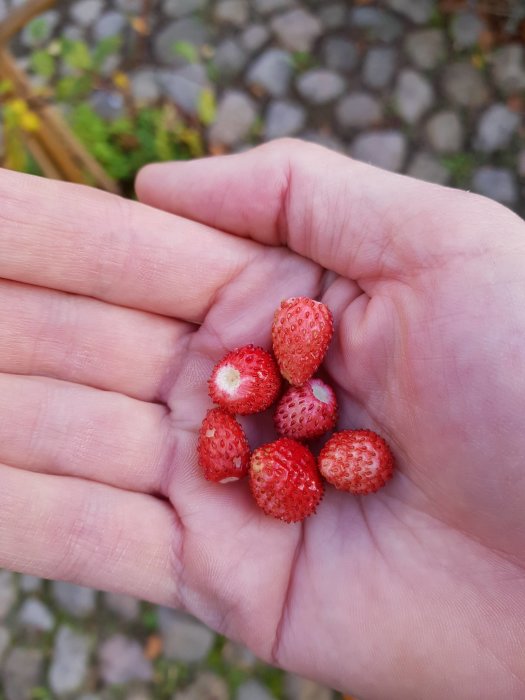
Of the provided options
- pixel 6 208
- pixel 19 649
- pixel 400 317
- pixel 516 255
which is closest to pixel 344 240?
pixel 400 317

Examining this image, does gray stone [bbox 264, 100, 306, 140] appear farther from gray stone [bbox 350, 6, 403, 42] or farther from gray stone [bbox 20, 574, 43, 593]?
gray stone [bbox 20, 574, 43, 593]

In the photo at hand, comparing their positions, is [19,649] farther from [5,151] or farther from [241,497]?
[5,151]

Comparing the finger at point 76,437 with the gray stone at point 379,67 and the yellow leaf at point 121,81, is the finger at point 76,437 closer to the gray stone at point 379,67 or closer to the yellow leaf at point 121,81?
the yellow leaf at point 121,81

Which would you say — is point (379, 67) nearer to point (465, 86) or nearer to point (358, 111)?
point (358, 111)

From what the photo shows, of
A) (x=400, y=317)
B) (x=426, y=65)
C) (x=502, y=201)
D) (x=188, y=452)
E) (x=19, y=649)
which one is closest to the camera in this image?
(x=400, y=317)

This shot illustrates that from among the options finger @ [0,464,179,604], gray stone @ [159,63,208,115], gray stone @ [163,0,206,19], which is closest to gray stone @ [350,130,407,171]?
gray stone @ [159,63,208,115]

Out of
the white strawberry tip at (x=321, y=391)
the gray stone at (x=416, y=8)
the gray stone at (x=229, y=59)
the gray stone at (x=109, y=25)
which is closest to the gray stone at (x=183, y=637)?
the white strawberry tip at (x=321, y=391)

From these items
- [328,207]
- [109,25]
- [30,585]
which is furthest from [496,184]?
[30,585]
